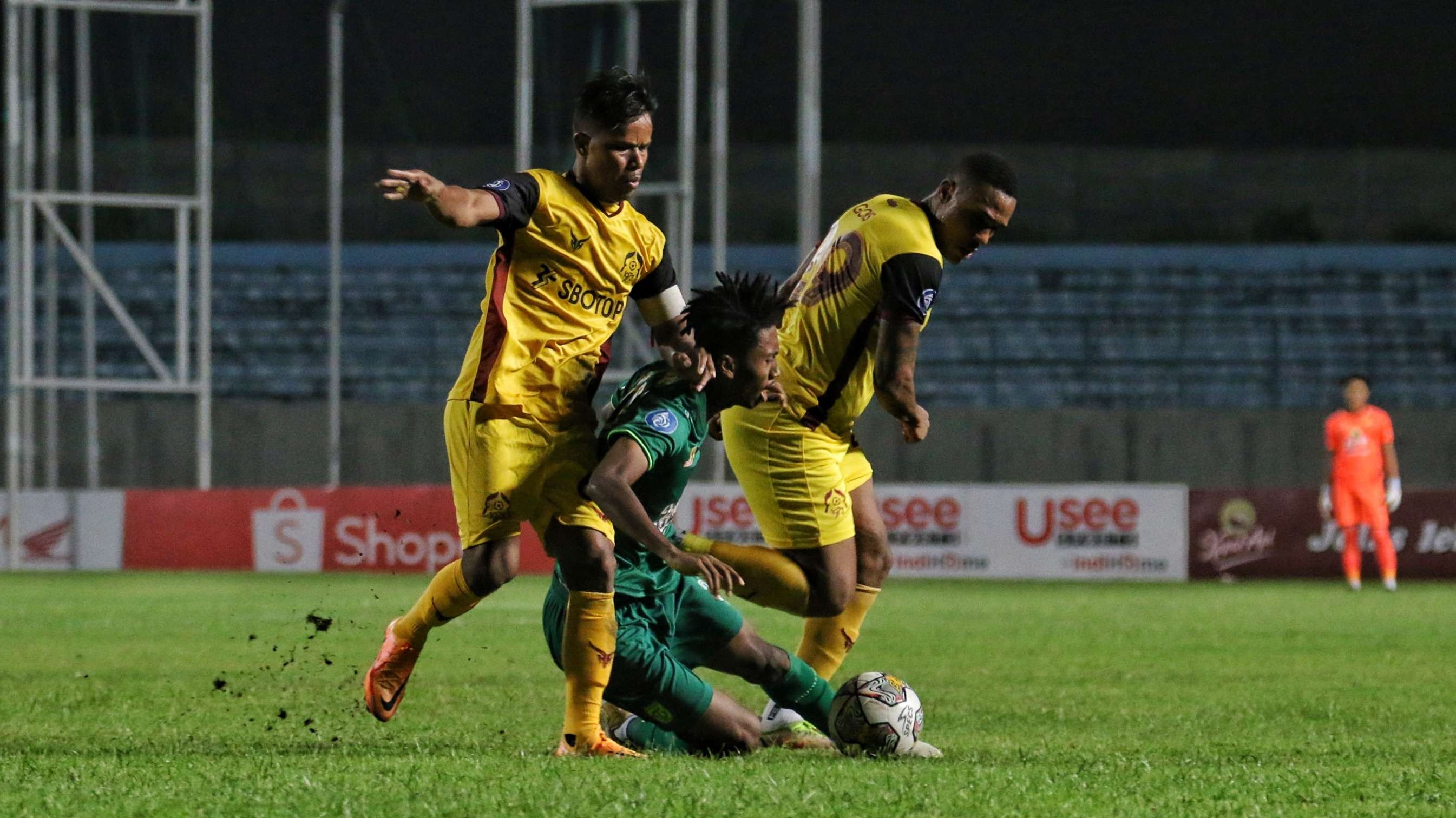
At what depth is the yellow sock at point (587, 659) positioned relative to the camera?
5.28 metres

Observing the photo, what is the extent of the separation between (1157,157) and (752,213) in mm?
7412

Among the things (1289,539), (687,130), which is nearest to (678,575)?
(687,130)

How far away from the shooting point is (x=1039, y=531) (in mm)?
18547

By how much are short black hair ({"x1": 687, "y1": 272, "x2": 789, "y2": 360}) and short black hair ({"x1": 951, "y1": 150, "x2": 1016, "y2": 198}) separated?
1.09 meters

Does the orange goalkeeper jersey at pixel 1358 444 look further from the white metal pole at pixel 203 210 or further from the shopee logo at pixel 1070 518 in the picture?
the white metal pole at pixel 203 210

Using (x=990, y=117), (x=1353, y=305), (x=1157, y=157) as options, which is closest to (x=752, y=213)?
(x=990, y=117)

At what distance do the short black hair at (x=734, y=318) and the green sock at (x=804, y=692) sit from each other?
3.31 ft

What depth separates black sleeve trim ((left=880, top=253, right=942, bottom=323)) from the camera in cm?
612

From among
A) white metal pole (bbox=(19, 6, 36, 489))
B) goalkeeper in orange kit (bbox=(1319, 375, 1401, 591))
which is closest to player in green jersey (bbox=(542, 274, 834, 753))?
goalkeeper in orange kit (bbox=(1319, 375, 1401, 591))

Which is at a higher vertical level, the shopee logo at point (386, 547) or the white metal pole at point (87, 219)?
the white metal pole at point (87, 219)

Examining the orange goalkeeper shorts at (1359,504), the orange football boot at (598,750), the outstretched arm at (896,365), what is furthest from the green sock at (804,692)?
the orange goalkeeper shorts at (1359,504)

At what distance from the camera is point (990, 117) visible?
34125 mm

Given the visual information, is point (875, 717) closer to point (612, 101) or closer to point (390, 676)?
point (390, 676)

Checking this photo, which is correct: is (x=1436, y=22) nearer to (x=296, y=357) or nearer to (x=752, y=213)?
(x=752, y=213)
